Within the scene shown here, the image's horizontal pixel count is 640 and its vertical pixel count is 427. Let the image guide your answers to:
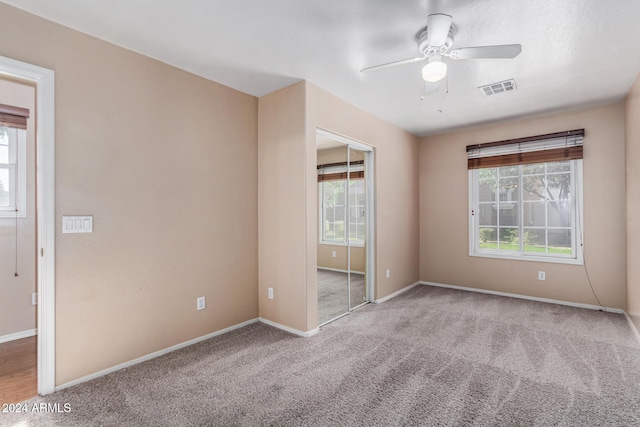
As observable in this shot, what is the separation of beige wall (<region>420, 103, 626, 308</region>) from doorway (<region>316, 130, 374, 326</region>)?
62.8 inches

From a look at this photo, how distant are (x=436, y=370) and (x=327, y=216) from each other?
1927mm

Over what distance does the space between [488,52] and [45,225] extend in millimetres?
3255

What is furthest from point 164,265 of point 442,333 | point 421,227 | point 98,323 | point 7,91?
point 421,227

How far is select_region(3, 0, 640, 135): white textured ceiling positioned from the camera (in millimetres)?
1948

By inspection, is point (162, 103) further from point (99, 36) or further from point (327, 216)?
point (327, 216)

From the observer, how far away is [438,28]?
77.5 inches

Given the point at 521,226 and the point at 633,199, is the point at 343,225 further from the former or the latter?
the point at 633,199

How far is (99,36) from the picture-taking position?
2.28m

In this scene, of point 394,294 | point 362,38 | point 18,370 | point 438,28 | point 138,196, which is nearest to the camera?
point 438,28

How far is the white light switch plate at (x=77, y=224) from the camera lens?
7.05 feet

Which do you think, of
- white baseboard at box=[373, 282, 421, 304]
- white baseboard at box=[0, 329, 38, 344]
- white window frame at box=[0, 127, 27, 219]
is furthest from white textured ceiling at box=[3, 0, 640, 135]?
white baseboard at box=[0, 329, 38, 344]

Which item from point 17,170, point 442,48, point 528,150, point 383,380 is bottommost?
point 383,380

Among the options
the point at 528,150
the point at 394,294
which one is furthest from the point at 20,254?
the point at 528,150

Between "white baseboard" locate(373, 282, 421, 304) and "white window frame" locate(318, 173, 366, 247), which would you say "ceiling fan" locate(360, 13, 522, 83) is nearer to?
"white window frame" locate(318, 173, 366, 247)
